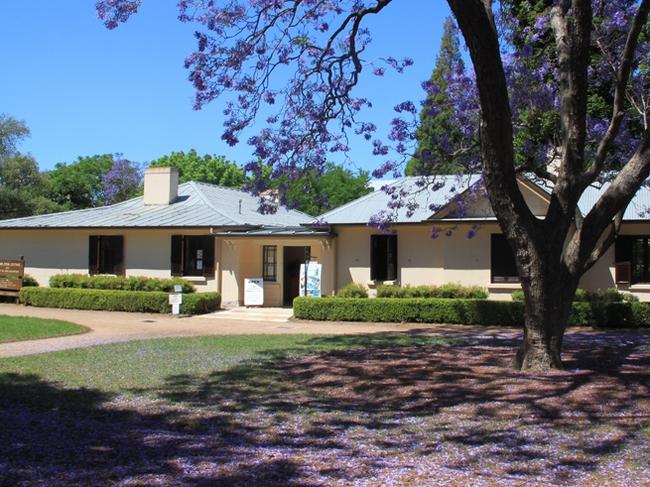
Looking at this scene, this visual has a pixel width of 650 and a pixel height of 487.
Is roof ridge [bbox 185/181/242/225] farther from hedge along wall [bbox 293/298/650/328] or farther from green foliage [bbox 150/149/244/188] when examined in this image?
green foliage [bbox 150/149/244/188]

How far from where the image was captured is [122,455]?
5.40 m

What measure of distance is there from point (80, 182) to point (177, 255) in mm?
31901

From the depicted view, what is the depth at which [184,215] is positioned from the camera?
24.0 metres

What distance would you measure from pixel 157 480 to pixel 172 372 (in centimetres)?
543

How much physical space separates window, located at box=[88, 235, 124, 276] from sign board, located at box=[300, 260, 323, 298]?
7472mm

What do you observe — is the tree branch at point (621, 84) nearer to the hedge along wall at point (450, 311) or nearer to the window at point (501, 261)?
the hedge along wall at point (450, 311)

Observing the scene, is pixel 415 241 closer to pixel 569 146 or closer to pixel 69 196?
pixel 569 146

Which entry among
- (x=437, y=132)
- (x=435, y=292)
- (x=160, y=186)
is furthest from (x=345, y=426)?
(x=160, y=186)

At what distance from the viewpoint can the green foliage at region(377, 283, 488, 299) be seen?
19.5 metres

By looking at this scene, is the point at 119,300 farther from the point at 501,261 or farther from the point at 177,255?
the point at 501,261

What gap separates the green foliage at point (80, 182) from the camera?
4978cm

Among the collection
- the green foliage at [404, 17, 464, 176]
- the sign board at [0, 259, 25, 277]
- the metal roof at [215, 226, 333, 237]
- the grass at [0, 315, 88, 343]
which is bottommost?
the grass at [0, 315, 88, 343]

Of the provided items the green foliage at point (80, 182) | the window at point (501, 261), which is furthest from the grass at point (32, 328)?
the green foliage at point (80, 182)

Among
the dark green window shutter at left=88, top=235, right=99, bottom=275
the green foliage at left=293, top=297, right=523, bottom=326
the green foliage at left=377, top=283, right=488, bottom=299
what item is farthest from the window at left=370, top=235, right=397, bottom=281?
the dark green window shutter at left=88, top=235, right=99, bottom=275
